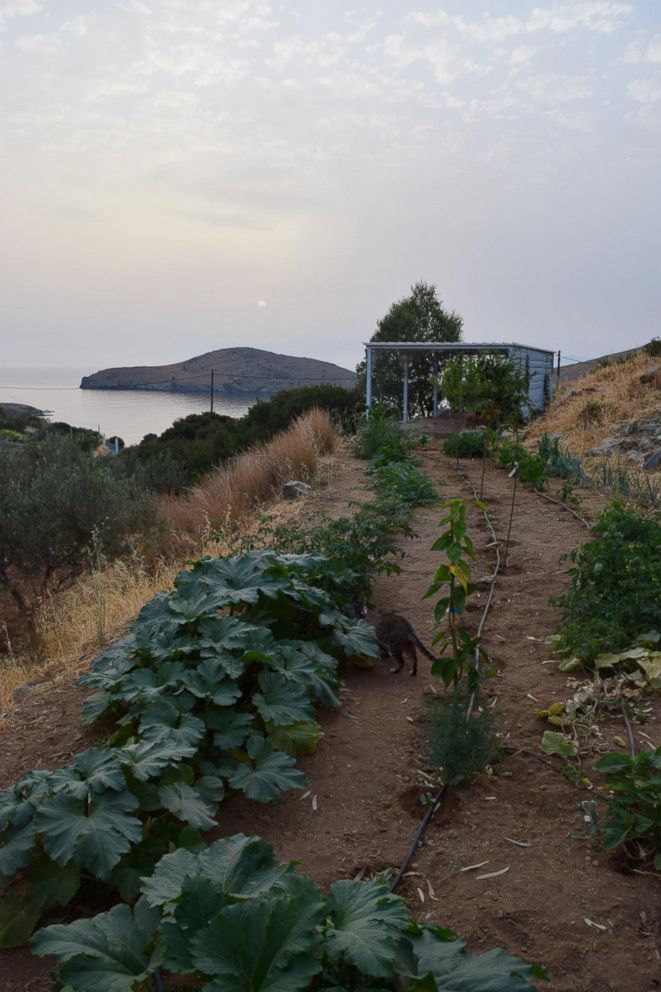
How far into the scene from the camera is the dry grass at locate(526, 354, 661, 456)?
1535 cm

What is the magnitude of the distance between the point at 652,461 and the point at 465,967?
1111cm

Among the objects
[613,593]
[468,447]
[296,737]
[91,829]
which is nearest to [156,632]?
[296,737]

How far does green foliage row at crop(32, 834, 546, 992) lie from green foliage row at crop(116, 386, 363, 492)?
15.2 meters

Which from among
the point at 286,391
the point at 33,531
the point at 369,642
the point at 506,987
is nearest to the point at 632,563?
the point at 369,642

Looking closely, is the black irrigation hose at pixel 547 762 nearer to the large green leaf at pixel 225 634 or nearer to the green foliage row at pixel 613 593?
the green foliage row at pixel 613 593

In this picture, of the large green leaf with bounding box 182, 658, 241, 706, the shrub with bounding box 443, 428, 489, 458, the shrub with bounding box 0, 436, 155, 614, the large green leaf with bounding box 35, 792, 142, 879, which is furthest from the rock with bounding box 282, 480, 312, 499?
the large green leaf with bounding box 35, 792, 142, 879

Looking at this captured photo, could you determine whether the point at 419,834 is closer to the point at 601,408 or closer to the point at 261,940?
the point at 261,940

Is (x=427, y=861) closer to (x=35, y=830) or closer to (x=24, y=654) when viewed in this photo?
(x=35, y=830)

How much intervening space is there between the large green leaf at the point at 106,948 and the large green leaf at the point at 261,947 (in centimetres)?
28

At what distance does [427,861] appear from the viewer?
2.70m

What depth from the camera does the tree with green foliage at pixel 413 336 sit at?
29.2 metres

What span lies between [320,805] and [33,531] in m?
7.76

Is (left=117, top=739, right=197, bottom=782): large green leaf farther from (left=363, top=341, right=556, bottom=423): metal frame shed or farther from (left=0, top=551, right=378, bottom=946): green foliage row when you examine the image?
(left=363, top=341, right=556, bottom=423): metal frame shed

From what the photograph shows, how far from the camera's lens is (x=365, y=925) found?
1828 millimetres
